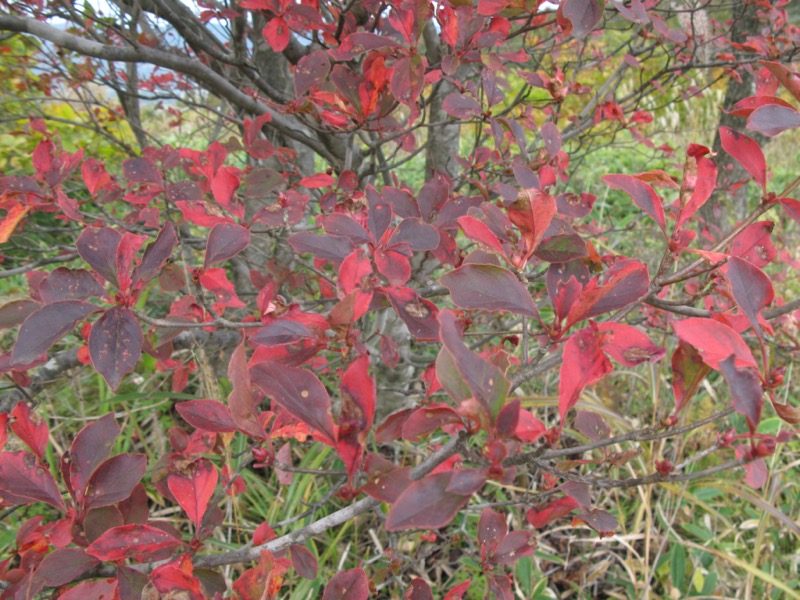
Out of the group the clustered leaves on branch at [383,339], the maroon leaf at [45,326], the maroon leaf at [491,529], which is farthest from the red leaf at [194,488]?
the maroon leaf at [491,529]

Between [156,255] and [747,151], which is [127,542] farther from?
[747,151]

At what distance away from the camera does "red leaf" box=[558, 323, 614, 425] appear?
510 millimetres

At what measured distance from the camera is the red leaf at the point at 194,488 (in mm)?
652

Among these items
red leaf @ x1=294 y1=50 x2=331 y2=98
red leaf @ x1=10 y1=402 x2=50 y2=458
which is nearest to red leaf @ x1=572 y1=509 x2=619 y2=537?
red leaf @ x1=10 y1=402 x2=50 y2=458

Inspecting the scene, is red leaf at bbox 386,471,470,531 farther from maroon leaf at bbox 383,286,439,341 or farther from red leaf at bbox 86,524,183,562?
red leaf at bbox 86,524,183,562

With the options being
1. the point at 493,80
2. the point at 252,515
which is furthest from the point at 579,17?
the point at 252,515

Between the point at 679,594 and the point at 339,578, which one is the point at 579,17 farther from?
the point at 679,594

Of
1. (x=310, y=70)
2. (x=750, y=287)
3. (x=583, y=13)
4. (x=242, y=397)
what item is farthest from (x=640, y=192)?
(x=310, y=70)

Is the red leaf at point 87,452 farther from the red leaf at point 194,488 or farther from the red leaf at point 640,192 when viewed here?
the red leaf at point 640,192

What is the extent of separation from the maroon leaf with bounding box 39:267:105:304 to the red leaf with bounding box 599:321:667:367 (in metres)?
0.59

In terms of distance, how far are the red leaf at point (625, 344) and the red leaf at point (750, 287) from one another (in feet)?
0.30

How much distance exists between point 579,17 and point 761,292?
0.45 m

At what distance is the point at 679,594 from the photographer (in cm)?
134

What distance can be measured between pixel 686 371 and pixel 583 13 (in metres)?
0.52
